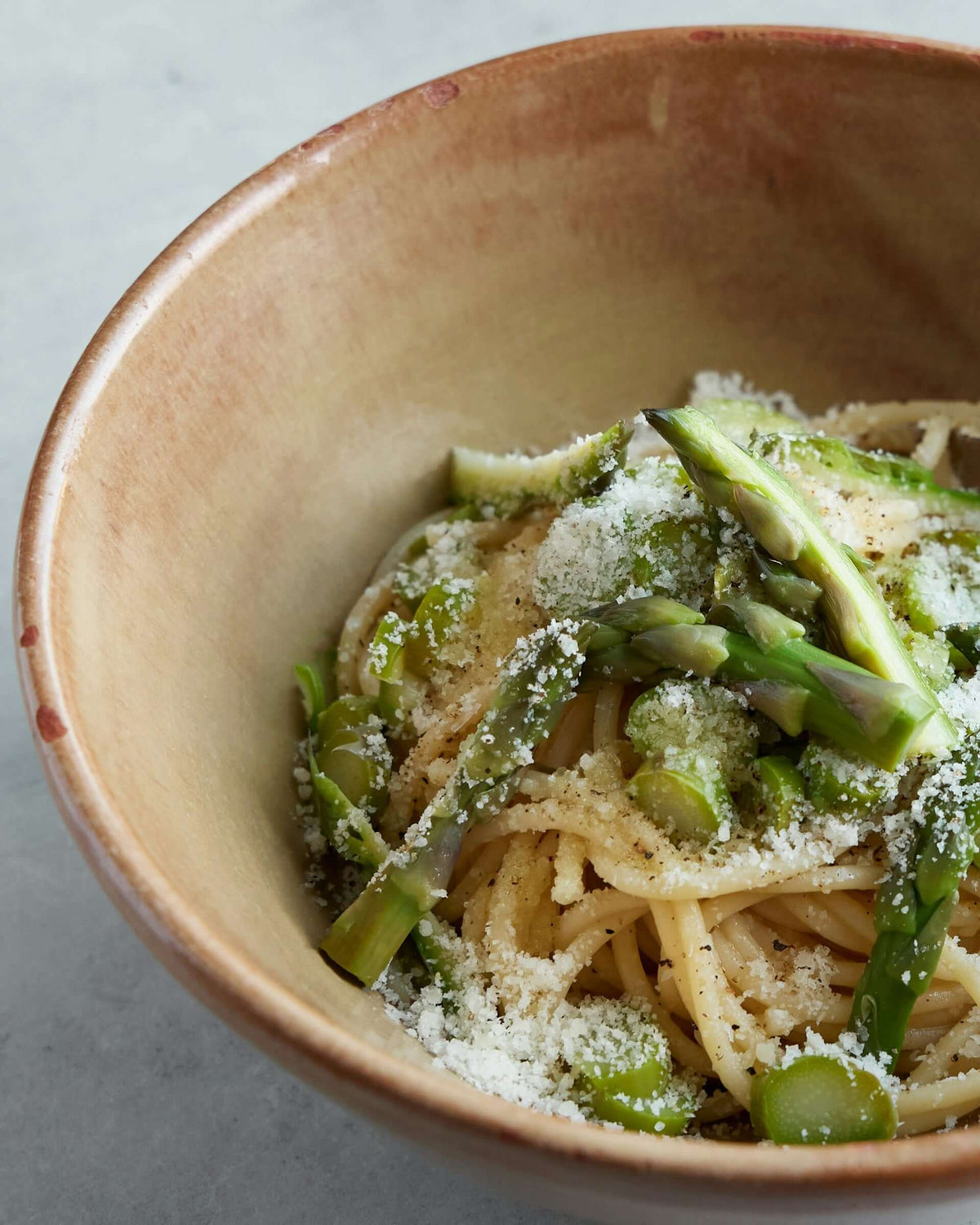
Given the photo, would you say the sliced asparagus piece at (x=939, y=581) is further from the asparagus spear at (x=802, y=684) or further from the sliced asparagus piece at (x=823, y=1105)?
the sliced asparagus piece at (x=823, y=1105)

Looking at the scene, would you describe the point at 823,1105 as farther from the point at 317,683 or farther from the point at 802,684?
the point at 317,683

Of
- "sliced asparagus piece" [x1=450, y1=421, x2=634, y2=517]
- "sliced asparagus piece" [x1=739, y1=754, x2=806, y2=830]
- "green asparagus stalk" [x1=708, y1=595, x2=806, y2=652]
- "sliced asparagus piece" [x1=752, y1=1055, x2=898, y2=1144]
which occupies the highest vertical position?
"sliced asparagus piece" [x1=450, y1=421, x2=634, y2=517]

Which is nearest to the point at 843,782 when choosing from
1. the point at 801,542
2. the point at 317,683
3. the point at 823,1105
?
the point at 801,542

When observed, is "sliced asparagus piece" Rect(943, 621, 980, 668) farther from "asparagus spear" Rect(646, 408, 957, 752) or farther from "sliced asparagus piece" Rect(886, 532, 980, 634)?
"asparagus spear" Rect(646, 408, 957, 752)

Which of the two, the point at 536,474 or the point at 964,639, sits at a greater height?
the point at 536,474

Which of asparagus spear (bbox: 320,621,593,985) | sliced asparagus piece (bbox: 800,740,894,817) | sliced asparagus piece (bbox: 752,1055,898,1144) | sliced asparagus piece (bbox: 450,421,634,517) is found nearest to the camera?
sliced asparagus piece (bbox: 752,1055,898,1144)

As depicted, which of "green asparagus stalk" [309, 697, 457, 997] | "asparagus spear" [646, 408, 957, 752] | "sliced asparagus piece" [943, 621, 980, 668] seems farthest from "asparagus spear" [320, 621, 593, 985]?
"sliced asparagus piece" [943, 621, 980, 668]
